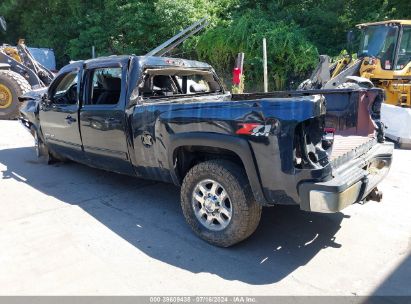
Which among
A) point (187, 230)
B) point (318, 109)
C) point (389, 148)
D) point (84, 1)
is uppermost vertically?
point (84, 1)

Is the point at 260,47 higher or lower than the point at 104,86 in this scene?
higher

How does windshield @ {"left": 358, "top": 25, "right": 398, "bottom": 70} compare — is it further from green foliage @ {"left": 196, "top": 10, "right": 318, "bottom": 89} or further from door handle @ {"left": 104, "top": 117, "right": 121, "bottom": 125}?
door handle @ {"left": 104, "top": 117, "right": 121, "bottom": 125}

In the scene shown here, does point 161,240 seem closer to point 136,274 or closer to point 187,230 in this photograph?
point 187,230

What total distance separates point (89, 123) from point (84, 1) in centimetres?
1925

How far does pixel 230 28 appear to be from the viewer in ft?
51.3

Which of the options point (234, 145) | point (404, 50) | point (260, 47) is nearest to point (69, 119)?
point (234, 145)

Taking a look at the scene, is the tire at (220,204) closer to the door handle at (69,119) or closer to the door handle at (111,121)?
the door handle at (111,121)

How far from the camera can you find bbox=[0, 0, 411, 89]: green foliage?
14828 mm

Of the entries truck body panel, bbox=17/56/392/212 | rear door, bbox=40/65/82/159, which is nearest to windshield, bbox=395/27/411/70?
truck body panel, bbox=17/56/392/212

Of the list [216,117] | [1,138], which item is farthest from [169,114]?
[1,138]

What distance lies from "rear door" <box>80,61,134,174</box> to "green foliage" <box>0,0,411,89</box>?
10.4 m

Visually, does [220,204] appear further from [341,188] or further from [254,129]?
[341,188]

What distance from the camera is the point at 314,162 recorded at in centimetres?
320

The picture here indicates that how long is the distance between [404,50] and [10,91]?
1108 cm
